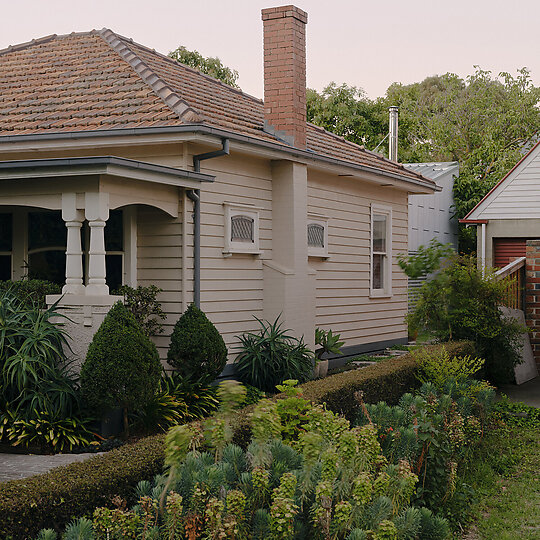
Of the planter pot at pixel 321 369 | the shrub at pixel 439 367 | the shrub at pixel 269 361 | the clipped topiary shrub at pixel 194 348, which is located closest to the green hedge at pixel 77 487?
the shrub at pixel 439 367

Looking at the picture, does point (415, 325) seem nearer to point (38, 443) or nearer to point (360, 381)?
point (360, 381)

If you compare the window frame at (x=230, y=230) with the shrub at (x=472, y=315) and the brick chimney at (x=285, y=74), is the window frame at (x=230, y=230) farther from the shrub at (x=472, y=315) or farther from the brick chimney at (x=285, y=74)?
the shrub at (x=472, y=315)

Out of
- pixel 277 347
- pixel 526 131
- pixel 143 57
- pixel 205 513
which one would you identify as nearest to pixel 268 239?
pixel 277 347

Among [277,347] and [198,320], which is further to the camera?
[277,347]

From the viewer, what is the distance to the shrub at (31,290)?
8836mm

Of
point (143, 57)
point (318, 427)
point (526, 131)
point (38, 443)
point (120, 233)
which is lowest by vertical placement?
point (38, 443)

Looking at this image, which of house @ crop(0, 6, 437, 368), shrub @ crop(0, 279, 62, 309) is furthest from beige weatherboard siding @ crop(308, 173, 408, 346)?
shrub @ crop(0, 279, 62, 309)

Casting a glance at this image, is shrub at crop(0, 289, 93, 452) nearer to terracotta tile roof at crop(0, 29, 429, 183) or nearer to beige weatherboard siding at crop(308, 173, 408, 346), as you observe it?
terracotta tile roof at crop(0, 29, 429, 183)

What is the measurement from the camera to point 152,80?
11398 millimetres

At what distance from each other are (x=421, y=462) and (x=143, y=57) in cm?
927

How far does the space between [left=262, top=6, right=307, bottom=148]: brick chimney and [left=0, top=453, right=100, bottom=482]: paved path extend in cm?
665

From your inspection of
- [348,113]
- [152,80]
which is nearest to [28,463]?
[152,80]

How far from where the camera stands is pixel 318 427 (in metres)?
5.38

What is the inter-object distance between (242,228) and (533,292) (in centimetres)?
515
